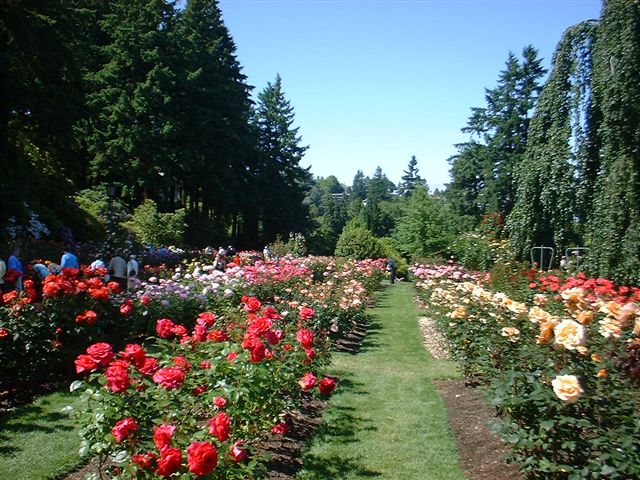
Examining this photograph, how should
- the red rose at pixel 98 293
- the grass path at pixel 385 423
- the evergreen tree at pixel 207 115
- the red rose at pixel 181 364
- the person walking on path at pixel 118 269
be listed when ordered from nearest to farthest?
the red rose at pixel 181 364 → the grass path at pixel 385 423 → the red rose at pixel 98 293 → the person walking on path at pixel 118 269 → the evergreen tree at pixel 207 115

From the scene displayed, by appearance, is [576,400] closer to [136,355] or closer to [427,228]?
[136,355]

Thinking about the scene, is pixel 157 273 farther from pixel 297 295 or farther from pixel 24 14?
pixel 24 14

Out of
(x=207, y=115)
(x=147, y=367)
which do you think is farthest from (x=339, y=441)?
(x=207, y=115)

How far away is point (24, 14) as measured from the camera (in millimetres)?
16234

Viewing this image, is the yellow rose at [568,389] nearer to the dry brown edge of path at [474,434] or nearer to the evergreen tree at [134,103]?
the dry brown edge of path at [474,434]

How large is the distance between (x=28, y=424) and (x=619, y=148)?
7983mm

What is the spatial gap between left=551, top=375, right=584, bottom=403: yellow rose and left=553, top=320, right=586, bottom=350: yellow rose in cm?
27

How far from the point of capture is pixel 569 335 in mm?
3143

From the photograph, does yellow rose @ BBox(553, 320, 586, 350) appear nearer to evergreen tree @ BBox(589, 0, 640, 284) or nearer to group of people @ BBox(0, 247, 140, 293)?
evergreen tree @ BBox(589, 0, 640, 284)

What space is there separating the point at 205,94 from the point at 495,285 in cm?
2286

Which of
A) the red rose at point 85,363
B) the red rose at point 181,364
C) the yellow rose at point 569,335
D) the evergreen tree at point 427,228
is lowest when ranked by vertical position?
the red rose at point 181,364

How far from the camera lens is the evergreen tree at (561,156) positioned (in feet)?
25.2

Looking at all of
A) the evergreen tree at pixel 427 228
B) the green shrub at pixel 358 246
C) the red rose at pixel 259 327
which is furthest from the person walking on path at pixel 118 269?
the evergreen tree at pixel 427 228

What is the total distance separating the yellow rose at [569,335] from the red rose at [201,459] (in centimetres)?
225
